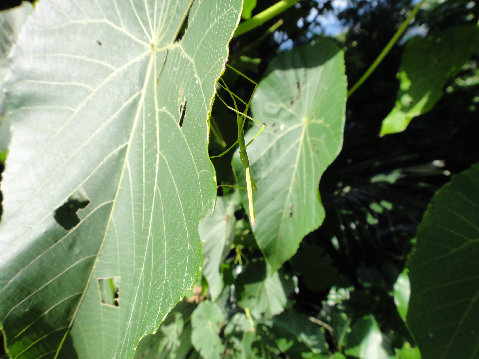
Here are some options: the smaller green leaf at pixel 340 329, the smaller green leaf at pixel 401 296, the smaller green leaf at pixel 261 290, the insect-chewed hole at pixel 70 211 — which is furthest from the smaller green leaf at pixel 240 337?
the insect-chewed hole at pixel 70 211

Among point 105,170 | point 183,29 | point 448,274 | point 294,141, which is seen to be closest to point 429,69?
point 294,141

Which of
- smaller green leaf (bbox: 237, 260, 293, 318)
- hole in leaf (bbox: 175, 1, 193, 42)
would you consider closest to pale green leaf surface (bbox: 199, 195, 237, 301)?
smaller green leaf (bbox: 237, 260, 293, 318)

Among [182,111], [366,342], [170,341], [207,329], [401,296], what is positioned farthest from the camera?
[170,341]

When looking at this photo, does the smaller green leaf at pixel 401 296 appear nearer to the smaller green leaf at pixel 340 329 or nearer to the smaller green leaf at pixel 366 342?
the smaller green leaf at pixel 366 342

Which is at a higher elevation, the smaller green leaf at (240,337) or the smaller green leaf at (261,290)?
the smaller green leaf at (261,290)

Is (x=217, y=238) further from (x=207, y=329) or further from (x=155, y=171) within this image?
(x=155, y=171)

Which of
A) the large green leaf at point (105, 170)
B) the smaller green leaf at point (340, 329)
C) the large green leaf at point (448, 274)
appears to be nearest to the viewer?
the large green leaf at point (105, 170)
